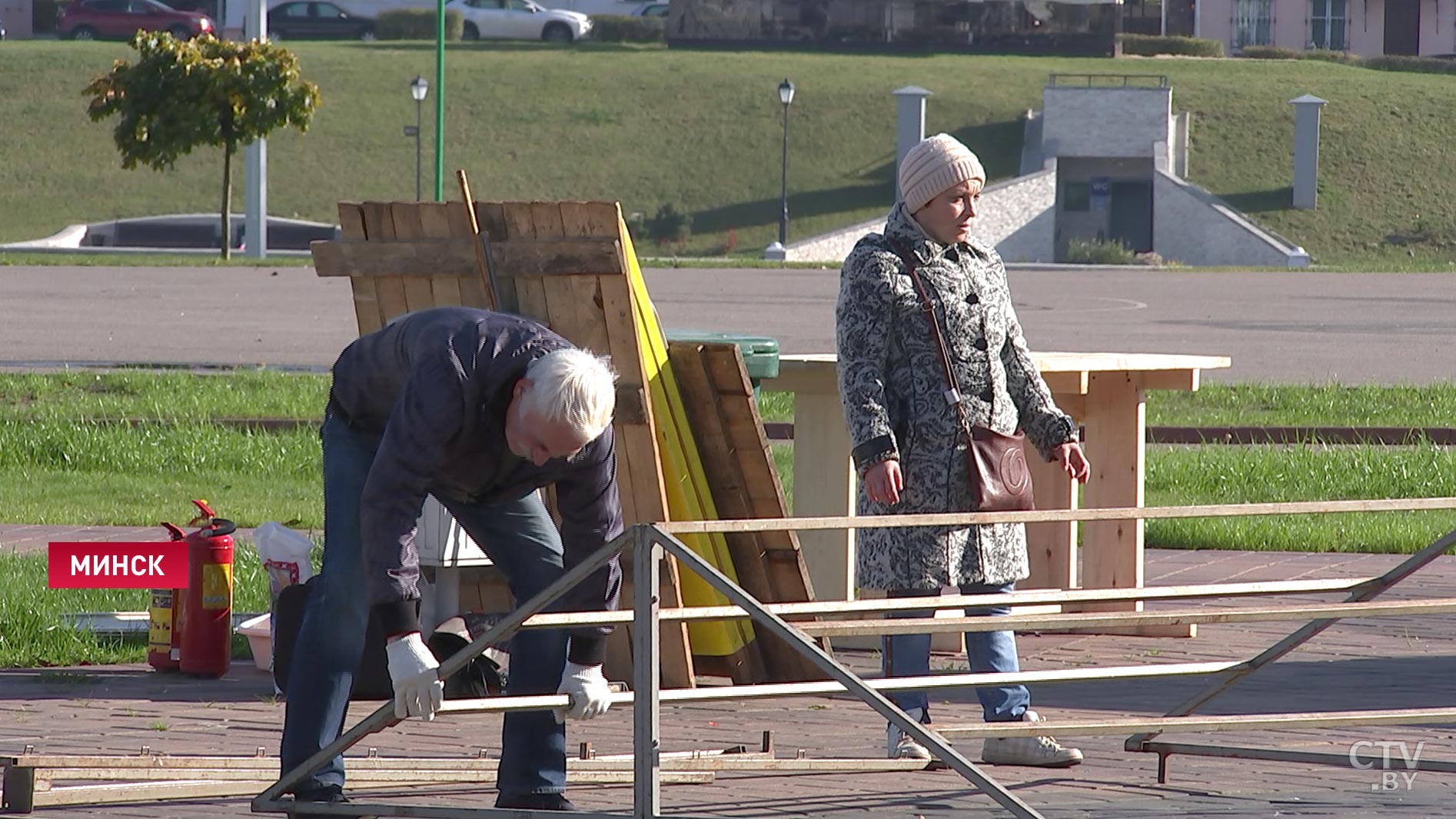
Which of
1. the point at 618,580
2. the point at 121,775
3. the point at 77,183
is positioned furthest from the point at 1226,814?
the point at 77,183

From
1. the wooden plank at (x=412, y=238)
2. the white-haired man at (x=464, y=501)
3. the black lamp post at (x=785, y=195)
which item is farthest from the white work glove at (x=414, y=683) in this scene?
the black lamp post at (x=785, y=195)

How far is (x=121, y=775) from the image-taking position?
488 cm

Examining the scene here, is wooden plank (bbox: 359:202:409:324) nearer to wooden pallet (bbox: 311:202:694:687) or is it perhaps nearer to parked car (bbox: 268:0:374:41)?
wooden pallet (bbox: 311:202:694:687)

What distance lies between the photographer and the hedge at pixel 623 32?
242 ft

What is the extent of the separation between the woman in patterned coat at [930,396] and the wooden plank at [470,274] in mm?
1276

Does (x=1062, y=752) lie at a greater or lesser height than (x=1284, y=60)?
lesser

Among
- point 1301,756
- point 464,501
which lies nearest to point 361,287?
point 464,501

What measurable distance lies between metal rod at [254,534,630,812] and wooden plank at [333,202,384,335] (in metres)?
2.37

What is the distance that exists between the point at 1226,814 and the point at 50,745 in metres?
3.09

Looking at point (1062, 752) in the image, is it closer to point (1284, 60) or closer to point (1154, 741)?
point (1154, 741)

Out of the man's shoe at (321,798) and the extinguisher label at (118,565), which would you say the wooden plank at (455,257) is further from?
the man's shoe at (321,798)

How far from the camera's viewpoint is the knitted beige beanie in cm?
532

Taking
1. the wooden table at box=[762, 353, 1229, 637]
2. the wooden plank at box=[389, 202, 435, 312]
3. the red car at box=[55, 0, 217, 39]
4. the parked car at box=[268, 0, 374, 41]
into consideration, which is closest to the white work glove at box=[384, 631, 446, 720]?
the wooden plank at box=[389, 202, 435, 312]

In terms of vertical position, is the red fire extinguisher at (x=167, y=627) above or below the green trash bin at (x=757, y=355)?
below
